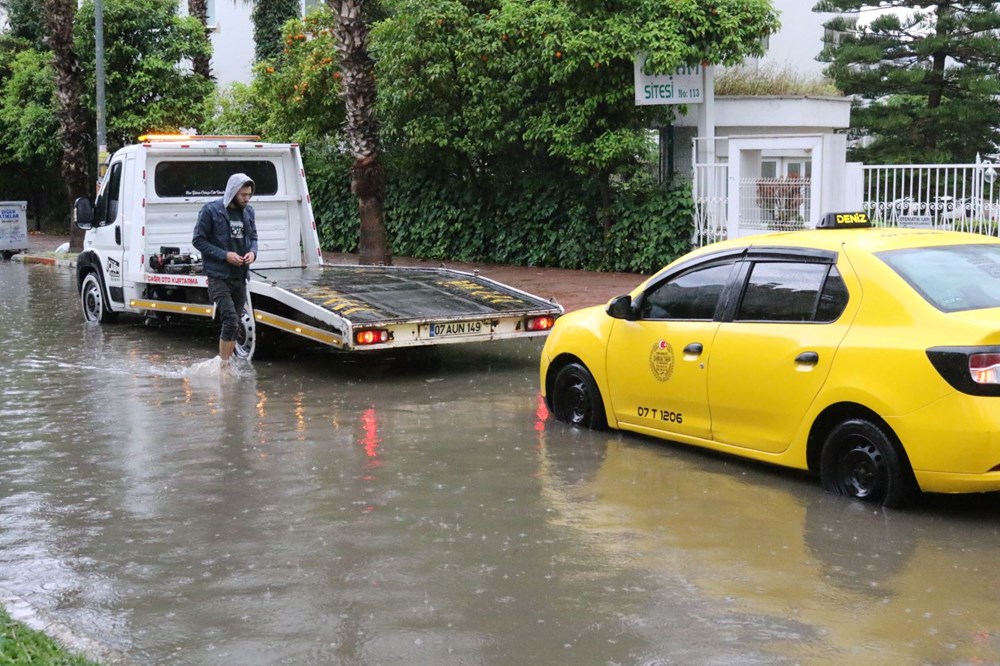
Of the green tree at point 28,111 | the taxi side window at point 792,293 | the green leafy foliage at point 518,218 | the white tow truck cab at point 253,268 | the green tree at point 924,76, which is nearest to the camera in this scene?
the taxi side window at point 792,293

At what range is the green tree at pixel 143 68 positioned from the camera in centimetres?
3173

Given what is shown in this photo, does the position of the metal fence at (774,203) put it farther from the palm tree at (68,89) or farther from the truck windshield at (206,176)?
the palm tree at (68,89)

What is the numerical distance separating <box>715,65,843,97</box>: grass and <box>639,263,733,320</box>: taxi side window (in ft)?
58.4

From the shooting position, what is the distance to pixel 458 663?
15.9 ft

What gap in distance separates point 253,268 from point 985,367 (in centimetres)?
1019

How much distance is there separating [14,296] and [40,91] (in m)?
15.8

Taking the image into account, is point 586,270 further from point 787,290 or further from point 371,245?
point 787,290

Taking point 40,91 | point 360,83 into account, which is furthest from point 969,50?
point 40,91

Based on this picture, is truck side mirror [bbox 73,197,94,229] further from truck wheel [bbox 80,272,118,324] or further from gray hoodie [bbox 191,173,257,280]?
gray hoodie [bbox 191,173,257,280]

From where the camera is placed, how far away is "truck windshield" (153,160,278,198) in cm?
1526

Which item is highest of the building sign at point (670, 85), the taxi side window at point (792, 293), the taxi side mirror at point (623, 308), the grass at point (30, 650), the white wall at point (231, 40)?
the white wall at point (231, 40)

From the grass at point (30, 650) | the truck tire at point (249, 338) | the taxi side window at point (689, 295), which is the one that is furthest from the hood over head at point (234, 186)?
the grass at point (30, 650)

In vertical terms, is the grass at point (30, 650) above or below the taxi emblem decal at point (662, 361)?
below

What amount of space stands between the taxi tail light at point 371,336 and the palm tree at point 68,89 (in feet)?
66.0
